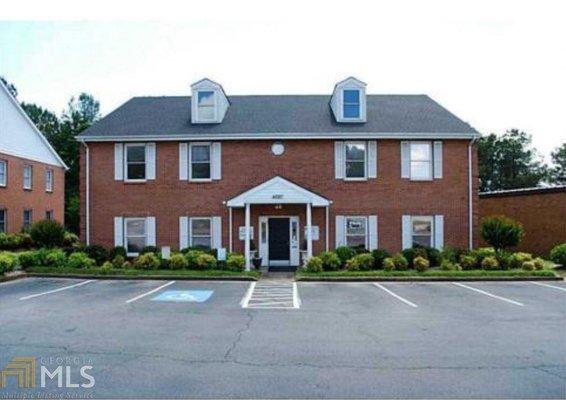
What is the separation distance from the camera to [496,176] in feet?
177

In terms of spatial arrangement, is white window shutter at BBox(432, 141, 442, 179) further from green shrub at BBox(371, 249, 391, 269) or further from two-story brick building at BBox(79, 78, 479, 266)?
green shrub at BBox(371, 249, 391, 269)

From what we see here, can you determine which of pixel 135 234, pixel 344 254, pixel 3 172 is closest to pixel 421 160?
pixel 344 254

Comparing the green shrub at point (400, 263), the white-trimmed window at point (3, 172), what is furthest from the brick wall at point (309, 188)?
the white-trimmed window at point (3, 172)

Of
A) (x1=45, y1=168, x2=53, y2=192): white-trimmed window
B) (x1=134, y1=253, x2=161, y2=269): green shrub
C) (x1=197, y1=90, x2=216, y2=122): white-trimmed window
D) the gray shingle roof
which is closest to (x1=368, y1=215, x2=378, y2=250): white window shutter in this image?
the gray shingle roof

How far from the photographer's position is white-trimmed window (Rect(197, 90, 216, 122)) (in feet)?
69.7

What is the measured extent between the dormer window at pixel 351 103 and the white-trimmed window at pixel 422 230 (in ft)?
17.3

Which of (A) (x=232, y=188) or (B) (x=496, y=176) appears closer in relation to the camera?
(A) (x=232, y=188)

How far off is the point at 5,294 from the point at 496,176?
169 feet

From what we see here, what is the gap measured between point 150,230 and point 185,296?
7829 millimetres

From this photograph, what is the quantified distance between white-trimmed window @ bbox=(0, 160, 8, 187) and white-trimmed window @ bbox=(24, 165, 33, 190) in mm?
2461

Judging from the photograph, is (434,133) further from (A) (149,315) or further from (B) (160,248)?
(A) (149,315)

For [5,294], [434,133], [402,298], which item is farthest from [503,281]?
[5,294]

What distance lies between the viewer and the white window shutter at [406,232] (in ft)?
66.5

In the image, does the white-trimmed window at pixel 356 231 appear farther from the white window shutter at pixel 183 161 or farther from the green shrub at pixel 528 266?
the white window shutter at pixel 183 161
